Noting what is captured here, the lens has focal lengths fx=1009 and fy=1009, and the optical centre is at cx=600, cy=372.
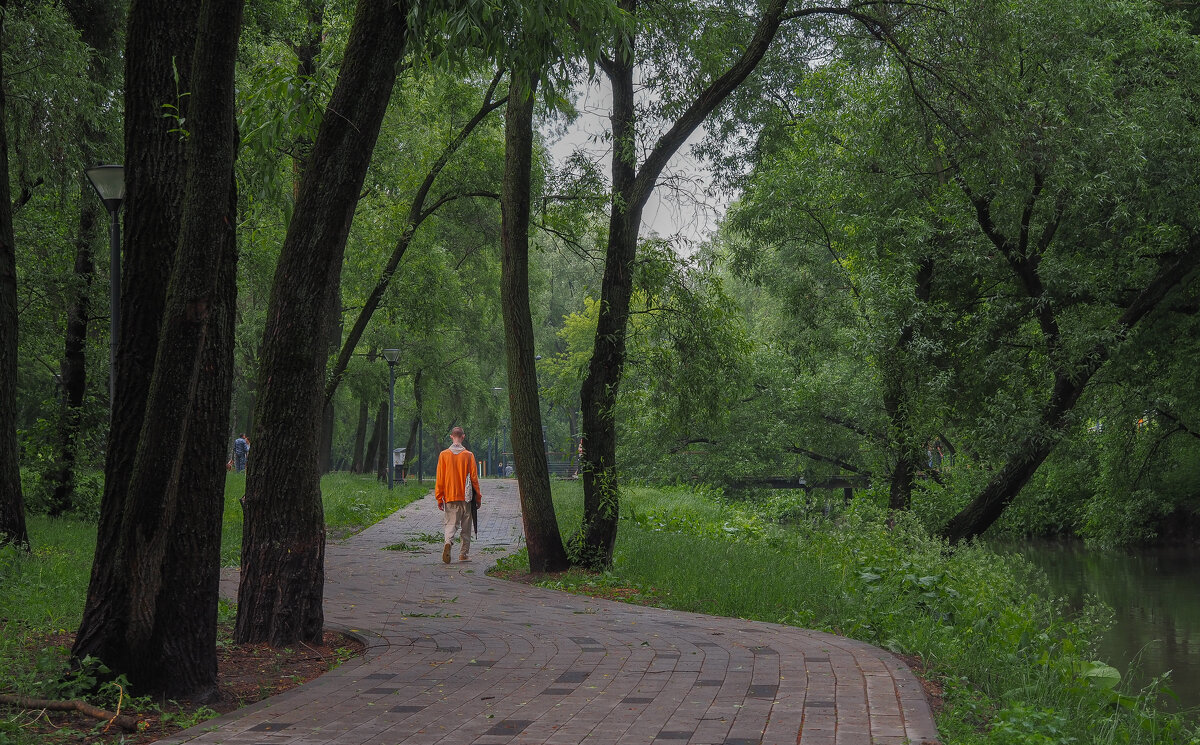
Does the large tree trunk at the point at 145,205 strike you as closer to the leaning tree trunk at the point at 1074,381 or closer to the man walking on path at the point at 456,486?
the man walking on path at the point at 456,486

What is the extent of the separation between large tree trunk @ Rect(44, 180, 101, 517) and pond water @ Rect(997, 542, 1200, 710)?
1403 cm

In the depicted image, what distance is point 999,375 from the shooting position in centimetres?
1755

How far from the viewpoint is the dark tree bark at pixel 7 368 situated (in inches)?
397

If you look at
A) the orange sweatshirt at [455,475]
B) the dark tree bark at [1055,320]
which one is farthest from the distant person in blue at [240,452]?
the dark tree bark at [1055,320]

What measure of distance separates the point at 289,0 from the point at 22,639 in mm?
11563

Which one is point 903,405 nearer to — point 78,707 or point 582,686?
point 582,686

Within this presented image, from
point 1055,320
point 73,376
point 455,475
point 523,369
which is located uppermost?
point 1055,320

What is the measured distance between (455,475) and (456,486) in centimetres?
16

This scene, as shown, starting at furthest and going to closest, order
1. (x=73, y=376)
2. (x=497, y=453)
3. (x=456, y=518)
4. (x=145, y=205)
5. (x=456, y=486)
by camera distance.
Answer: (x=497, y=453) < (x=73, y=376) < (x=456, y=518) < (x=456, y=486) < (x=145, y=205)

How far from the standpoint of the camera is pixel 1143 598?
1622cm

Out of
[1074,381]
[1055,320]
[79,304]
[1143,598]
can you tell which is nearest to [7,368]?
[79,304]

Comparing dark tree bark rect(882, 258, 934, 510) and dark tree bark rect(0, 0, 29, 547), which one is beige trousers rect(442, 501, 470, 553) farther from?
dark tree bark rect(882, 258, 934, 510)

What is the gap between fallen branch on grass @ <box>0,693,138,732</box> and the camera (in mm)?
5215

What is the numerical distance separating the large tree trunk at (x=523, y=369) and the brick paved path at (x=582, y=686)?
2358 millimetres
